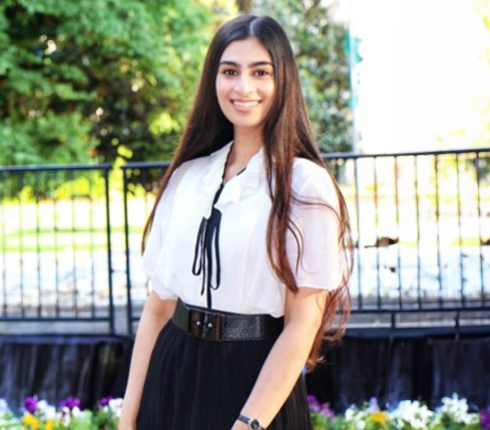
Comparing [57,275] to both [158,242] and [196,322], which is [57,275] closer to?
[158,242]

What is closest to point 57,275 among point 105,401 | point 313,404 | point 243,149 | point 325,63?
point 105,401

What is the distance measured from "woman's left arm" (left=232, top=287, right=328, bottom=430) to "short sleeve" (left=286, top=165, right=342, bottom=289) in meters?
0.03

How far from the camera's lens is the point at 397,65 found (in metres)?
10.2

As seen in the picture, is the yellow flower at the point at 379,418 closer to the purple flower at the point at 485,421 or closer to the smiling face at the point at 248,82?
the purple flower at the point at 485,421

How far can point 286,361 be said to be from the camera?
233 centimetres

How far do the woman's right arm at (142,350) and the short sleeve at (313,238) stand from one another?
43 cm

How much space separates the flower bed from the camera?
506 cm

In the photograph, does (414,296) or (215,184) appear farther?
(414,296)

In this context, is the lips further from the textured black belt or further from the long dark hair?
the textured black belt

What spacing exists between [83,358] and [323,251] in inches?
153

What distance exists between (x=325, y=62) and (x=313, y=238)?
21701 mm

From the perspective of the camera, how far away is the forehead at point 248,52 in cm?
243

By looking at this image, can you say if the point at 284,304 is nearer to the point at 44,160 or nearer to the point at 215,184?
the point at 215,184

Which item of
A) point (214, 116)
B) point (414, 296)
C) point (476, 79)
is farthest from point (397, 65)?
point (214, 116)
